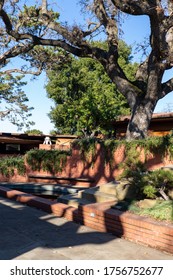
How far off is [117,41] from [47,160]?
594cm

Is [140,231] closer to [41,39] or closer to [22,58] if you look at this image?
[41,39]

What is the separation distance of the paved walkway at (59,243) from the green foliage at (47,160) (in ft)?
20.1

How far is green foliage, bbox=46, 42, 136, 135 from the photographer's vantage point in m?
24.9

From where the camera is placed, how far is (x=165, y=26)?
11031 mm

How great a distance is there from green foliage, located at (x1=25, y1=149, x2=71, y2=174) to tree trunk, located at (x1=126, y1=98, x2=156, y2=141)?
283cm

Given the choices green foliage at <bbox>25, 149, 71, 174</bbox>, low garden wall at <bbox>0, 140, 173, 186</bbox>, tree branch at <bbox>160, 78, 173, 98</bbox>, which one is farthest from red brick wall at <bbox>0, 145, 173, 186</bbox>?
tree branch at <bbox>160, 78, 173, 98</bbox>

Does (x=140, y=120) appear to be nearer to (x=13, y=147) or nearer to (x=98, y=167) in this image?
(x=98, y=167)

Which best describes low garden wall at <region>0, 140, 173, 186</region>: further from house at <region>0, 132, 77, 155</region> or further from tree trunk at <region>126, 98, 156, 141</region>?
house at <region>0, 132, 77, 155</region>

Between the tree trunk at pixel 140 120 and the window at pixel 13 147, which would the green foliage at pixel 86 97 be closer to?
the window at pixel 13 147

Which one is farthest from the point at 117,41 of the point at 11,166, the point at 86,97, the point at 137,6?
the point at 86,97

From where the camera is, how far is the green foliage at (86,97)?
24938 millimetres

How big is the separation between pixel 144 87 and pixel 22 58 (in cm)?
869

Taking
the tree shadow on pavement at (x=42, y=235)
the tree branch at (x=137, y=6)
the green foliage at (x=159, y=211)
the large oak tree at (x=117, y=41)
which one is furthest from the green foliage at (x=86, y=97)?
the green foliage at (x=159, y=211)
